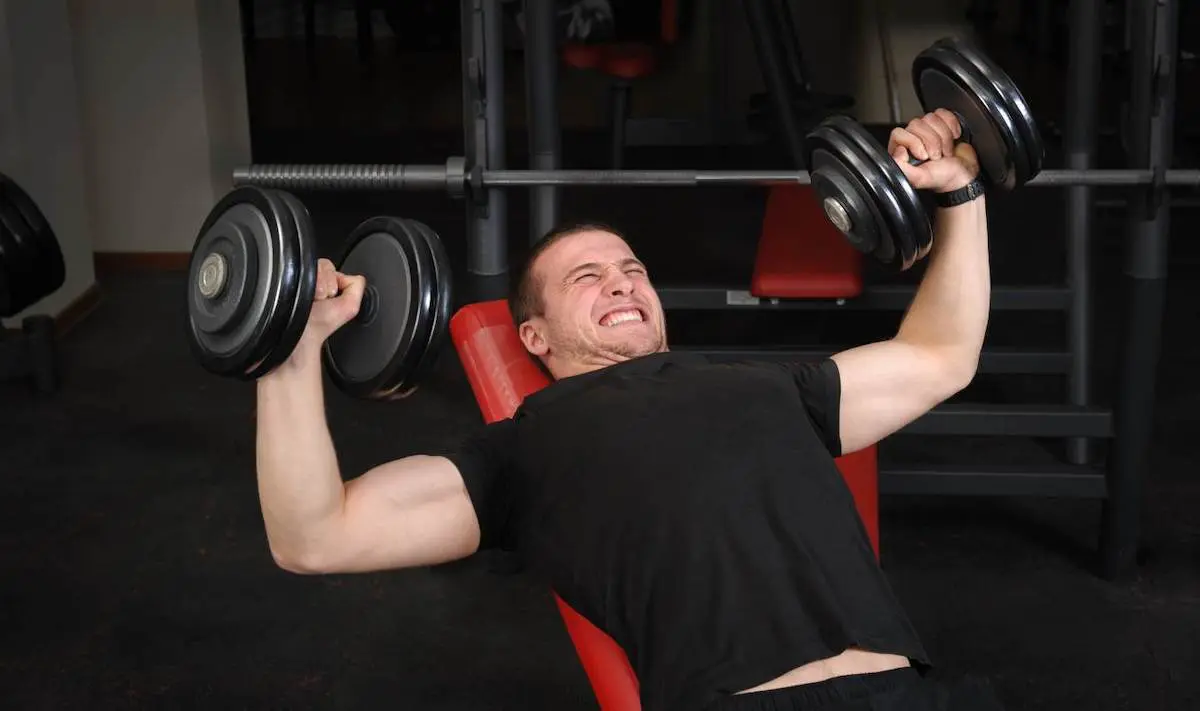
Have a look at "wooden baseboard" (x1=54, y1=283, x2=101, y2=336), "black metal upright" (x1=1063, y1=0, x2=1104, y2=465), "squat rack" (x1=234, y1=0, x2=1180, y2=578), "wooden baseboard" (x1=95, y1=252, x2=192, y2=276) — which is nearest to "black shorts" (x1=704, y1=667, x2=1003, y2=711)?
"squat rack" (x1=234, y1=0, x2=1180, y2=578)

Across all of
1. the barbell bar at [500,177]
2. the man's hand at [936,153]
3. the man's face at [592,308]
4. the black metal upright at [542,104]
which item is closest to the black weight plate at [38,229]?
the barbell bar at [500,177]

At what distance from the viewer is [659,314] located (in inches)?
63.9

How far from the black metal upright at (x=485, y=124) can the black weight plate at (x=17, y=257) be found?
114 cm

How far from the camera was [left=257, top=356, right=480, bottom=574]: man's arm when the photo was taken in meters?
1.25

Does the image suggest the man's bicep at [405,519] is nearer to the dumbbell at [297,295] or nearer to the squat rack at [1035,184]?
the dumbbell at [297,295]

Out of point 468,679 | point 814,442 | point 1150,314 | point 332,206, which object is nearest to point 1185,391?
point 1150,314

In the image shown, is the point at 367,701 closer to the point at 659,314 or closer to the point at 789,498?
the point at 659,314

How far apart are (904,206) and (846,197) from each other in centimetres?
7

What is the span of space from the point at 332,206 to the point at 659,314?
3.81 metres

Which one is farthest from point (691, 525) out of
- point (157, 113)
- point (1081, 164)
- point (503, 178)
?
point (157, 113)

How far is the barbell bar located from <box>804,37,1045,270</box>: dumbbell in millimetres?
486

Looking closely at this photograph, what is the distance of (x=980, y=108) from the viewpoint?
1.47 m

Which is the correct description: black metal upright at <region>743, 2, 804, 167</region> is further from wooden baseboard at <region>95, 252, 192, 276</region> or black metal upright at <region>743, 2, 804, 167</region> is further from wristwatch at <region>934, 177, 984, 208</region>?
wooden baseboard at <region>95, 252, 192, 276</region>

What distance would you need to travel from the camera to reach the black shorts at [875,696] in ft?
4.19
